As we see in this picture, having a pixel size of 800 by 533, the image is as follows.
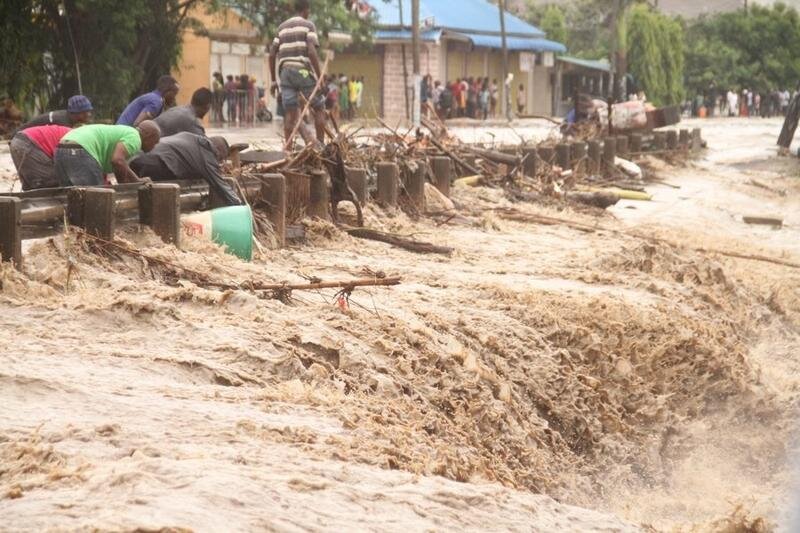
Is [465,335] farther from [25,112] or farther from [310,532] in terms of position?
[25,112]

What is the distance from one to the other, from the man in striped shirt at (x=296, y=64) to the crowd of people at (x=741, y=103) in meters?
51.8

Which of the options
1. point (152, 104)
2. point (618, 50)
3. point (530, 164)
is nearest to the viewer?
point (152, 104)

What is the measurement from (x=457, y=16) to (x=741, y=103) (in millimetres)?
20659

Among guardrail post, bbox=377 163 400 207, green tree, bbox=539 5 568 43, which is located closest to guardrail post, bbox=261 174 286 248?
guardrail post, bbox=377 163 400 207

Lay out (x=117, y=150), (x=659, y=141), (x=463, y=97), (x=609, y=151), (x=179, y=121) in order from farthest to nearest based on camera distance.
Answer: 1. (x=463, y=97)
2. (x=659, y=141)
3. (x=609, y=151)
4. (x=179, y=121)
5. (x=117, y=150)

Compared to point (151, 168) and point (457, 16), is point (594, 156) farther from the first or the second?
point (457, 16)

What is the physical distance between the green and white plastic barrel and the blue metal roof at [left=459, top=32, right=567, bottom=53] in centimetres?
3845

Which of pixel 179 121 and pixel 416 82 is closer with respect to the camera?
pixel 179 121

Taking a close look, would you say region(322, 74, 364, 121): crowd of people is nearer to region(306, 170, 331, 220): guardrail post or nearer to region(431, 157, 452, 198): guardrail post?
region(431, 157, 452, 198): guardrail post

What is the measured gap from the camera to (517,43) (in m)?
51.9

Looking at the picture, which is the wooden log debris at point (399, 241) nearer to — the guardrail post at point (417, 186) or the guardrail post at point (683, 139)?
the guardrail post at point (417, 186)

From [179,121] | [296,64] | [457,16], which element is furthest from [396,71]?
[179,121]

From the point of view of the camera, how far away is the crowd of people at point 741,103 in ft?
213

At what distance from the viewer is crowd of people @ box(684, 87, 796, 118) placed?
213ft
